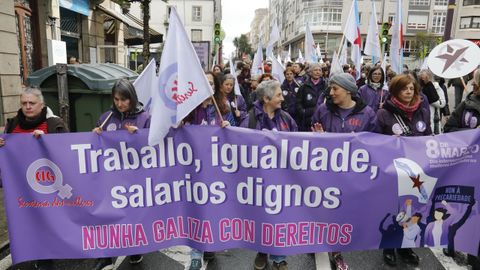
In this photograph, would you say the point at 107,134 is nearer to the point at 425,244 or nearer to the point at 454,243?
the point at 425,244

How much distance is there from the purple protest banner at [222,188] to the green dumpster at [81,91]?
2.92 meters

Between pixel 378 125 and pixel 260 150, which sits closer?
pixel 260 150

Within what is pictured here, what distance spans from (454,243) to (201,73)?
98.7 inches

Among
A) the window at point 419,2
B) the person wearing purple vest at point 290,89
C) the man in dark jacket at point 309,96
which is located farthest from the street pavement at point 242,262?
the window at point 419,2

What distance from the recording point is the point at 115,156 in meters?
3.28

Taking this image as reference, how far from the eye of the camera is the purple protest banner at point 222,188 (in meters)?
3.23

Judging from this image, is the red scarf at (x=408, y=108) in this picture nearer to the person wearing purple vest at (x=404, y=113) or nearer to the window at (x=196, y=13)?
the person wearing purple vest at (x=404, y=113)

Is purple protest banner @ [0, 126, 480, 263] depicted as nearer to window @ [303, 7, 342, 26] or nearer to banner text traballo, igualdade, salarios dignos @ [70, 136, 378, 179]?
banner text traballo, igualdade, salarios dignos @ [70, 136, 378, 179]

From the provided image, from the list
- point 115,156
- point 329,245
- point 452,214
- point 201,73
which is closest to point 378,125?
point 452,214

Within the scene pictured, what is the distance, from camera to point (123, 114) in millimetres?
3664

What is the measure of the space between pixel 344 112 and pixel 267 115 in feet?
2.33

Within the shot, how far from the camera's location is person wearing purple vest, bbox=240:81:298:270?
3682 millimetres

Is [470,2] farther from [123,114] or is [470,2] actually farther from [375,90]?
[123,114]

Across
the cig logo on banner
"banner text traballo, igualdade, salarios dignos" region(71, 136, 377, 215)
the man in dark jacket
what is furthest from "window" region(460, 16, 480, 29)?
the cig logo on banner
